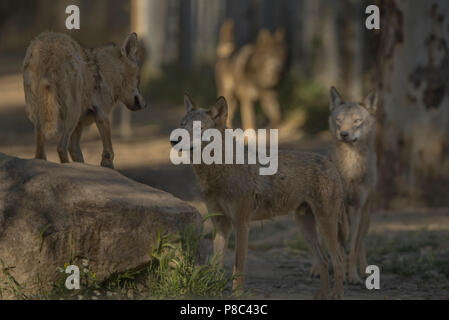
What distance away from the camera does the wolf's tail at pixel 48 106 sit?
22.4 feet

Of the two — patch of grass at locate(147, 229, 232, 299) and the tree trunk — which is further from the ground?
the tree trunk

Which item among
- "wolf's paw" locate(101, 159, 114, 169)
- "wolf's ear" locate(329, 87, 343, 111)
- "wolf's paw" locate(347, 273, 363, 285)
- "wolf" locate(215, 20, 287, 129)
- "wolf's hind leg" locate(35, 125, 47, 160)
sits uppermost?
"wolf" locate(215, 20, 287, 129)

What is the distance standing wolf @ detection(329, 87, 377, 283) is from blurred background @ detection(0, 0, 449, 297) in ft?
2.03

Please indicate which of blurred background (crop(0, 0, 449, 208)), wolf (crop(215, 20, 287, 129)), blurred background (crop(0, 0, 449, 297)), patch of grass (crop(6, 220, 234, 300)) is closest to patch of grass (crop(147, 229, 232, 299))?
patch of grass (crop(6, 220, 234, 300))

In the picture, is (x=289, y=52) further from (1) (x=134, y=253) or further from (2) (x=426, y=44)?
(1) (x=134, y=253)

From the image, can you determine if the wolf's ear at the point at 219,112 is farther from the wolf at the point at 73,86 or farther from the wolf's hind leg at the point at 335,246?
the wolf's hind leg at the point at 335,246

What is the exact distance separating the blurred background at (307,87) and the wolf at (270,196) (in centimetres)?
72

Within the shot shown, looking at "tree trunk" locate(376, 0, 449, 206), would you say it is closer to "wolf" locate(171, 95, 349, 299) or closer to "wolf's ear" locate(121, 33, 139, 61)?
"wolf" locate(171, 95, 349, 299)

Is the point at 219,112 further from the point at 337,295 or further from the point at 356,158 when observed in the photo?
the point at 356,158

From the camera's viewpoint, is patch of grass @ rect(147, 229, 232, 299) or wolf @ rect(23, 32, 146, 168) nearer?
patch of grass @ rect(147, 229, 232, 299)

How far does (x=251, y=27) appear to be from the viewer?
21.6m

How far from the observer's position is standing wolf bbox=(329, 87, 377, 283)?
839cm

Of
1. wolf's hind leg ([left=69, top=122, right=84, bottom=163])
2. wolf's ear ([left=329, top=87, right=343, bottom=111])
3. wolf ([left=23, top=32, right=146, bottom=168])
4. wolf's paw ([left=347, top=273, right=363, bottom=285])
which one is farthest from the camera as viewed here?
wolf's ear ([left=329, top=87, right=343, bottom=111])

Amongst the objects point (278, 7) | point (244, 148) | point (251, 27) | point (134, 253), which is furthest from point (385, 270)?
point (278, 7)
